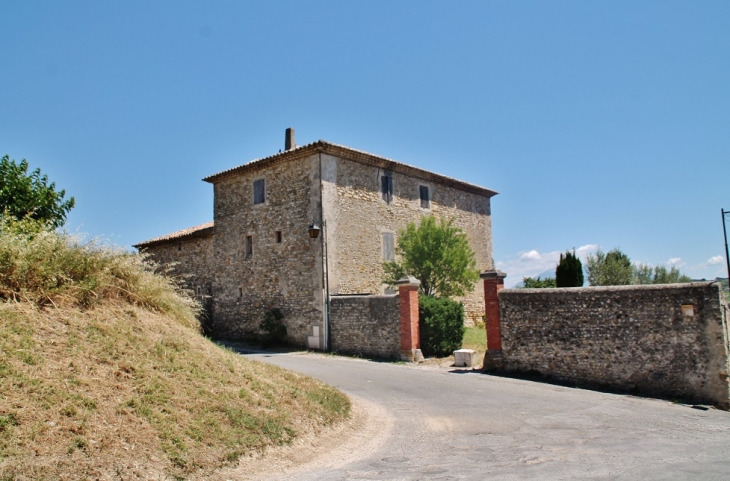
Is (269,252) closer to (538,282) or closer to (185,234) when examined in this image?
(185,234)

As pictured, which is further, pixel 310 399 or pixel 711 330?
pixel 711 330

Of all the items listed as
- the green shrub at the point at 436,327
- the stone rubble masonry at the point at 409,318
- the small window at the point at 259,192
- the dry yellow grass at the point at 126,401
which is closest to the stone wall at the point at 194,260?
the small window at the point at 259,192

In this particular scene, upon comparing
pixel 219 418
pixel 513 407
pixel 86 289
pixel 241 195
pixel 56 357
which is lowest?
pixel 513 407

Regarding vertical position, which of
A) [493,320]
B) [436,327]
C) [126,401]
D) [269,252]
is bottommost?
[126,401]

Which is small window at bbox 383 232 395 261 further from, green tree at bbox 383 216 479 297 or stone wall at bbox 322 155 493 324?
green tree at bbox 383 216 479 297

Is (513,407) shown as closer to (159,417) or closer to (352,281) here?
(159,417)

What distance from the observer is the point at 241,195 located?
22328mm

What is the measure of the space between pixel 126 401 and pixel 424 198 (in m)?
19.1

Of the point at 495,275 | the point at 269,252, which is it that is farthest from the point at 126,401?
the point at 269,252

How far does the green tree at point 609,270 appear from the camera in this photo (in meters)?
32.8

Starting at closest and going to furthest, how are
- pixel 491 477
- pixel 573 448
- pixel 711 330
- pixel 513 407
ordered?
pixel 491 477, pixel 573 448, pixel 513 407, pixel 711 330

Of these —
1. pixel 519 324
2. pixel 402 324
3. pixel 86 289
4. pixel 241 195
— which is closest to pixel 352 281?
pixel 402 324

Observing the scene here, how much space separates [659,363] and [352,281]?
445 inches

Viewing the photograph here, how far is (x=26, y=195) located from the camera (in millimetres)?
15125
